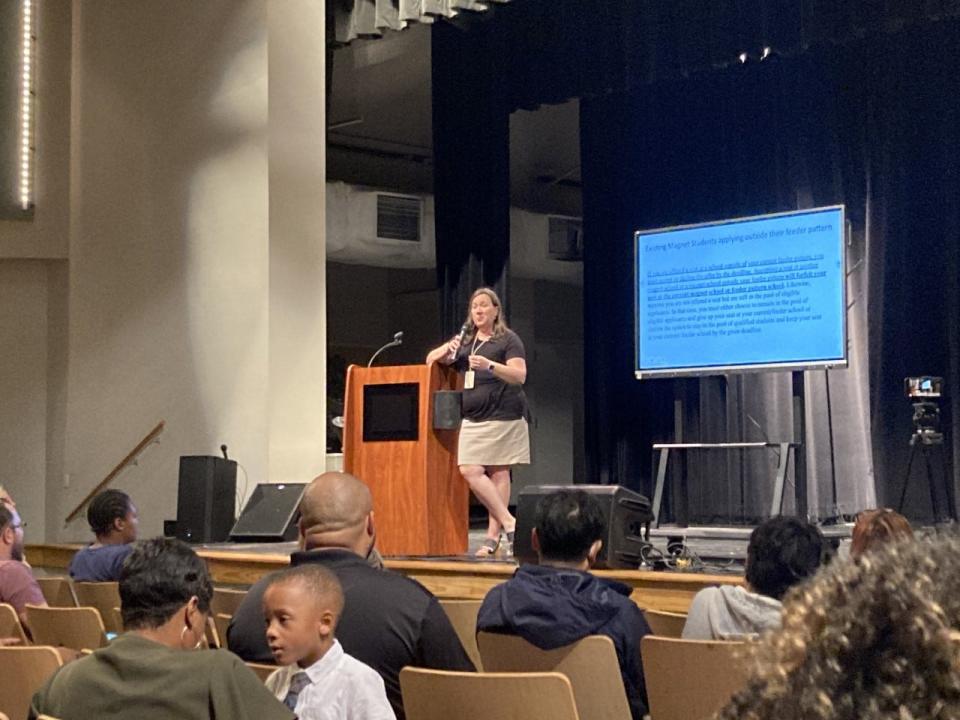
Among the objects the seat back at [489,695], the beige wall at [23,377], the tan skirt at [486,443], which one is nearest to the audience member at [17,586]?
the seat back at [489,695]

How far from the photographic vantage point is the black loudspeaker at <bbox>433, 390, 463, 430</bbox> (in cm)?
556

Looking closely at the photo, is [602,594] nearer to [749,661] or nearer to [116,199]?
[749,661]

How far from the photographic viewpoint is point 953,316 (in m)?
7.84

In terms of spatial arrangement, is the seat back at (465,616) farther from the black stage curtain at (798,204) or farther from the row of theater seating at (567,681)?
the black stage curtain at (798,204)

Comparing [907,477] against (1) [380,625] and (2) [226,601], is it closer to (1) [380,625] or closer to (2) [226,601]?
(2) [226,601]

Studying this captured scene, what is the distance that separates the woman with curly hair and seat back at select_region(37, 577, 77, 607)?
3917mm

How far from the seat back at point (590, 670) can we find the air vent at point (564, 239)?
9166mm

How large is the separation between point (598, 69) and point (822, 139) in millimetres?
1597

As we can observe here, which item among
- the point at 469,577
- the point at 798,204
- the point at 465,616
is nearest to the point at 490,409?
the point at 469,577

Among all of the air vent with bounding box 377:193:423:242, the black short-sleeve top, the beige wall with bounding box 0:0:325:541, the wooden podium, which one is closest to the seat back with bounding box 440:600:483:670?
the wooden podium

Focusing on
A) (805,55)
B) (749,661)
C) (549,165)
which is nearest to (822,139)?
(805,55)

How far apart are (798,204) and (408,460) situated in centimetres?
426

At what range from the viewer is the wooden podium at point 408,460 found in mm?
5621

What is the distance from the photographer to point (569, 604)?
2529 millimetres
